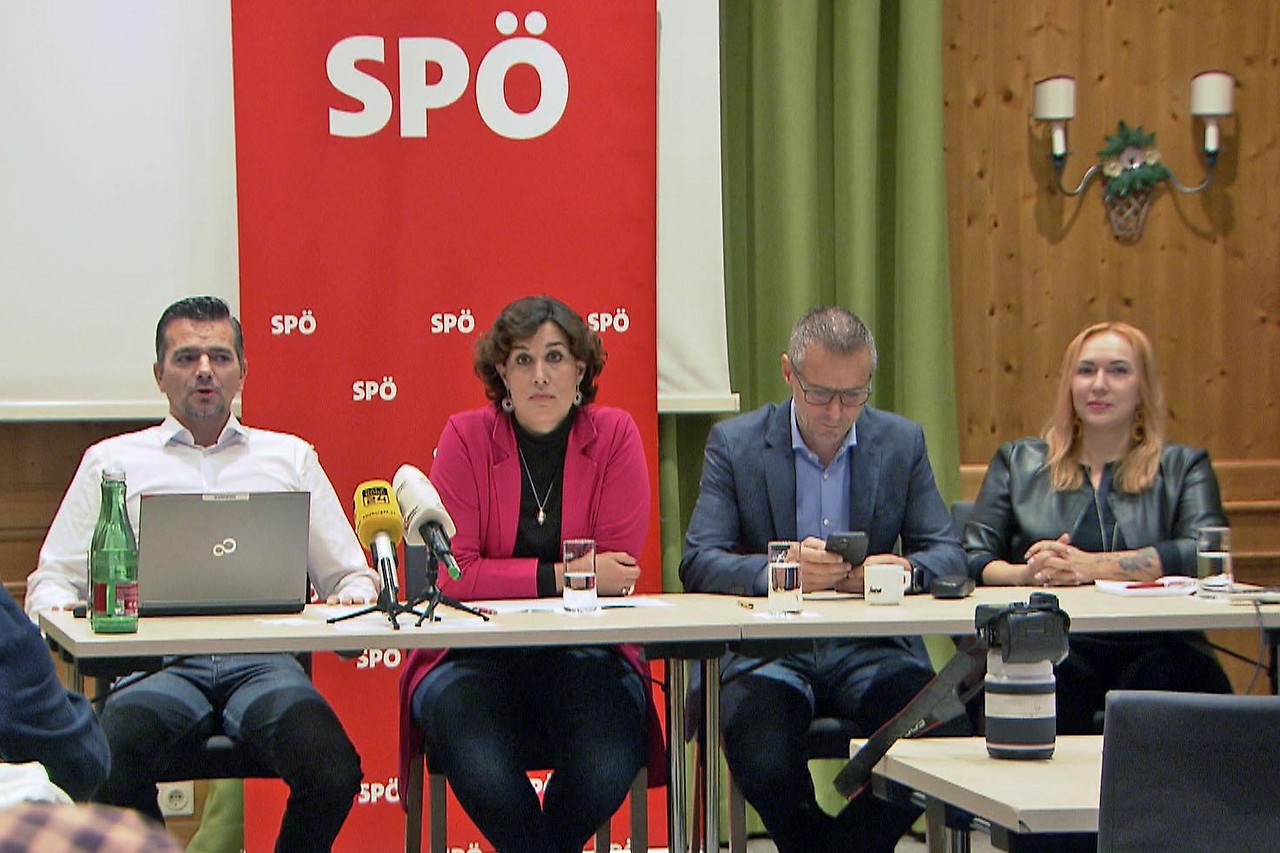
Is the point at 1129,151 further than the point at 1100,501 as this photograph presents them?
Yes

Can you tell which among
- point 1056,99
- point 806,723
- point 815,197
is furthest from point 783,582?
point 1056,99

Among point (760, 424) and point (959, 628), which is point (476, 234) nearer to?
point (760, 424)

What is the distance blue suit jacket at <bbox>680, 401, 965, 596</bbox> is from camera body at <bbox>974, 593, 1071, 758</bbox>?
1.46m

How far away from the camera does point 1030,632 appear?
6.61 ft

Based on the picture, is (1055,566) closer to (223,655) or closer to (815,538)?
(815,538)

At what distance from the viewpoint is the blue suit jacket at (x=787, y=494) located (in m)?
3.57

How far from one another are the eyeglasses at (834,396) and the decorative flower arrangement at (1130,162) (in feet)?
6.26

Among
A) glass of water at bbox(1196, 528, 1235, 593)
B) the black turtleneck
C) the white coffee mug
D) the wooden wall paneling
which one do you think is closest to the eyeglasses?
the white coffee mug

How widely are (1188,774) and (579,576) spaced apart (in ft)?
5.07

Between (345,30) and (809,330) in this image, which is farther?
(345,30)

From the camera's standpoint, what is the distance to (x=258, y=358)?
13.5 feet

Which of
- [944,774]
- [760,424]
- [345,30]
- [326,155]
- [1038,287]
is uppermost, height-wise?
[345,30]

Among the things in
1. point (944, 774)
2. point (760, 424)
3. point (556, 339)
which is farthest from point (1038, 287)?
point (944, 774)

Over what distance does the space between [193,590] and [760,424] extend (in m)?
1.34
